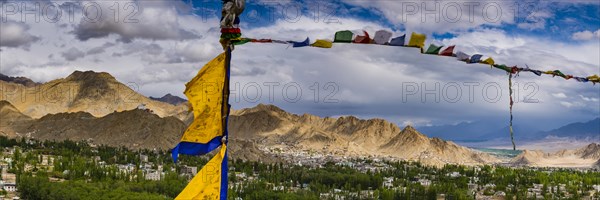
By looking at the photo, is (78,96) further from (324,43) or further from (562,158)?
(324,43)

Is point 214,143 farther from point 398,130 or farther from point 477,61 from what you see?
point 398,130

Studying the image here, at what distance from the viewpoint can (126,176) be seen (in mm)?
45188

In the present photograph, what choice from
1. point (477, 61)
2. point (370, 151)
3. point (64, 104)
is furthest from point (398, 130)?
point (477, 61)

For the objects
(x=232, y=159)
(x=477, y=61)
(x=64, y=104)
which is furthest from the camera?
(x=64, y=104)

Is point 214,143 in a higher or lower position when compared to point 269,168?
higher

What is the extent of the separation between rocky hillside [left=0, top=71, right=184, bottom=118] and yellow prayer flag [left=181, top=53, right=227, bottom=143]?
9852 cm

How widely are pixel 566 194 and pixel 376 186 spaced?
1368cm

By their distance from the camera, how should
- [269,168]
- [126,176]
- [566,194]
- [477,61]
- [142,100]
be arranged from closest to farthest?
[477,61] < [126,176] < [566,194] < [269,168] < [142,100]

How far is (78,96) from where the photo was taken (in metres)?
104

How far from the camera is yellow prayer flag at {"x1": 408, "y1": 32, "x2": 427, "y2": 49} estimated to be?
4.26m

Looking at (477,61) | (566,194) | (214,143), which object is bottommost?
(566,194)

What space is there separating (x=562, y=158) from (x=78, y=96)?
72.2 m

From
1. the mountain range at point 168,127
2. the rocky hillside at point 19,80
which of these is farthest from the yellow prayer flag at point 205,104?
the rocky hillside at point 19,80

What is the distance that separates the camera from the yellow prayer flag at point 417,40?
4262 mm
